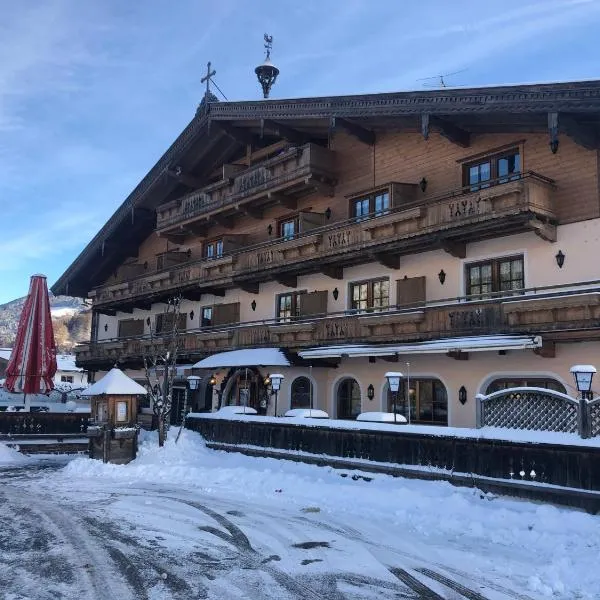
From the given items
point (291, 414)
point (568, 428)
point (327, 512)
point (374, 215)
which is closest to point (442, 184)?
point (374, 215)

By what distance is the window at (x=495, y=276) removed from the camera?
18547 millimetres

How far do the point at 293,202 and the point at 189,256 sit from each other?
28.6 ft

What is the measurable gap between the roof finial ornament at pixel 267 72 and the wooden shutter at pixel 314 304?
1251 cm

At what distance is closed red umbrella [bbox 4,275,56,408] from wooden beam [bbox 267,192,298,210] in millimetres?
10816

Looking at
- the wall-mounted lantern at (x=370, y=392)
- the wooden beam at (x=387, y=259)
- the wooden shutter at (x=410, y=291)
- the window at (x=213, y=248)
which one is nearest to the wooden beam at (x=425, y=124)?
the wooden beam at (x=387, y=259)

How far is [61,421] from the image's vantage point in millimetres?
24688

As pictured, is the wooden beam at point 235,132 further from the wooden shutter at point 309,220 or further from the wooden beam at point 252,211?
the wooden shutter at point 309,220

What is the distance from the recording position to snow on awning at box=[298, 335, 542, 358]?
1641cm

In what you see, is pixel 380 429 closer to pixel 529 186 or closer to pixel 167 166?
pixel 529 186

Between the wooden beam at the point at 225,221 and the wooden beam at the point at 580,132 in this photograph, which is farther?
the wooden beam at the point at 225,221

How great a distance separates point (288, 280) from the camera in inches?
1013

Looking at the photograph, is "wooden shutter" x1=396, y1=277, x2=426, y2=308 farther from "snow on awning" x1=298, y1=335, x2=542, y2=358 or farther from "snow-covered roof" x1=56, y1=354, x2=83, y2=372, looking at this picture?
"snow-covered roof" x1=56, y1=354, x2=83, y2=372

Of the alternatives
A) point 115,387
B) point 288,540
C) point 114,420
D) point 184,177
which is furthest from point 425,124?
point 184,177

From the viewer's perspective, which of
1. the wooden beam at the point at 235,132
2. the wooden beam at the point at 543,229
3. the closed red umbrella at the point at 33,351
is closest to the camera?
the wooden beam at the point at 543,229
